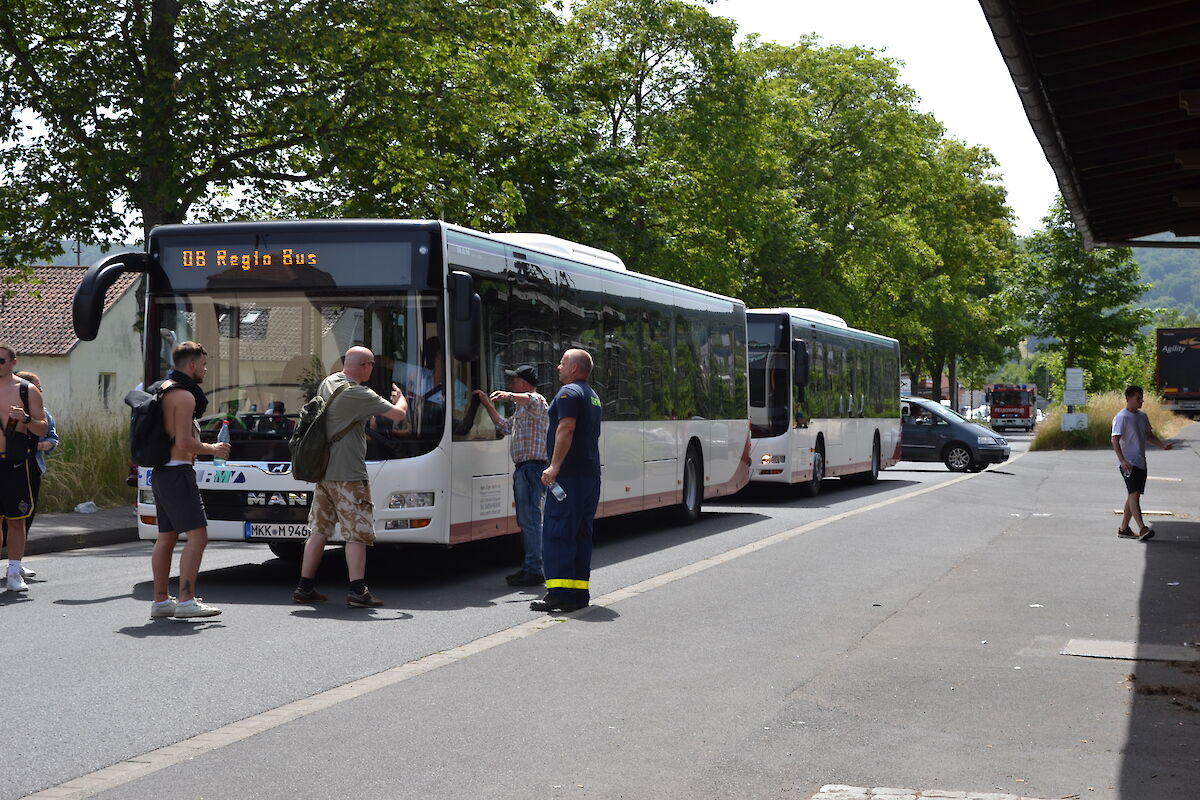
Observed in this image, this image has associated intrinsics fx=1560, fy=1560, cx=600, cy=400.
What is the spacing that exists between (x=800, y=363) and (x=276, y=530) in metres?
13.3

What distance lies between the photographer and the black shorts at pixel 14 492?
1152 centimetres

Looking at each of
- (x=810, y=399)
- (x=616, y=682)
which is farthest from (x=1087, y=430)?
(x=616, y=682)

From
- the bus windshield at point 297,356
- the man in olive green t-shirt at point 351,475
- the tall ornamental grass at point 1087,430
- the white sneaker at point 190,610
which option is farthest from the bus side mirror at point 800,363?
the tall ornamental grass at point 1087,430

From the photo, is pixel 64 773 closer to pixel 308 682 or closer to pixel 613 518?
pixel 308 682

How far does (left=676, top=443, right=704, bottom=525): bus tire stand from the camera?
18.6m

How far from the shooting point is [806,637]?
9672 mm

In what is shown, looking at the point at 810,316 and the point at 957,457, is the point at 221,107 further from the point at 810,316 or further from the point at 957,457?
the point at 957,457

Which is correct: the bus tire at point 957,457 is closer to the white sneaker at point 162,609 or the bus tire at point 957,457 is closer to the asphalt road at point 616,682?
the asphalt road at point 616,682

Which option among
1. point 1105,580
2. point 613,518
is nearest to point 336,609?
point 1105,580

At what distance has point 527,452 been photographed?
1223 centimetres

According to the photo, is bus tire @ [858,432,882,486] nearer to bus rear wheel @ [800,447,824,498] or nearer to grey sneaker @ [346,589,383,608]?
bus rear wheel @ [800,447,824,498]

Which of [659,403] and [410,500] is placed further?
[659,403]

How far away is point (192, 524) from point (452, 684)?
287 cm

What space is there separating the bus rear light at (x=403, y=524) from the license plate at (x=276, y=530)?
24.0 inches
